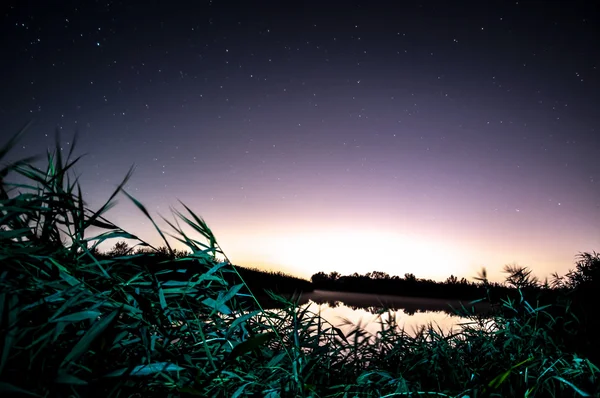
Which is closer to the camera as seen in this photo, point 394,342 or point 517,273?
point 394,342

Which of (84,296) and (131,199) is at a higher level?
(131,199)

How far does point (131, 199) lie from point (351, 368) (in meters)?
1.43

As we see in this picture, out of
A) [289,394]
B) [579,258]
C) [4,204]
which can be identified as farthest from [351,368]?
[579,258]

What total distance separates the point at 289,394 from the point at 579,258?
17.2 ft

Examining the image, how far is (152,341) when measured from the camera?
1331 millimetres

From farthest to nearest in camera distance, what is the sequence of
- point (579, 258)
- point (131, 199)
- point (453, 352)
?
point (579, 258) → point (453, 352) → point (131, 199)

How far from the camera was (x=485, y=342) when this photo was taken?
2438 millimetres

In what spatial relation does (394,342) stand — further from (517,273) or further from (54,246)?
(54,246)

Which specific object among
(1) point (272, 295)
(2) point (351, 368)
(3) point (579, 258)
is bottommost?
(2) point (351, 368)

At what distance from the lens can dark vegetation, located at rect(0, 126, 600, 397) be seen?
3.68 ft

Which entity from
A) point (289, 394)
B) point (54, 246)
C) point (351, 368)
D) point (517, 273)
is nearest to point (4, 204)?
point (54, 246)

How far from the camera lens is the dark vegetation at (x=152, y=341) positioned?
1.12 meters

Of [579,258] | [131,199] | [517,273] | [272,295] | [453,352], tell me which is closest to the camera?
[131,199]

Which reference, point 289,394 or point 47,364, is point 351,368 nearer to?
point 289,394
